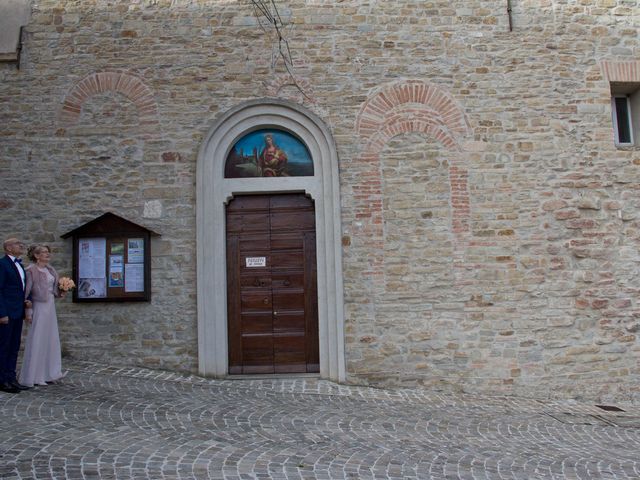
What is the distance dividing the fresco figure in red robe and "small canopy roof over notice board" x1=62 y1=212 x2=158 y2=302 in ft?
5.36

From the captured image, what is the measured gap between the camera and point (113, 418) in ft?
15.9

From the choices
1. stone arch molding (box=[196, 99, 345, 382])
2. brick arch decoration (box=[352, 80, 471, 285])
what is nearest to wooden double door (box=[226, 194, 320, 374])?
stone arch molding (box=[196, 99, 345, 382])

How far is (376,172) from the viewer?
23.4 feet

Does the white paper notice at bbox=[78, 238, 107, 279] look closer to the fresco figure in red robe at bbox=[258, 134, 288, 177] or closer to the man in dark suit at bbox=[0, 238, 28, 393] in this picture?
the man in dark suit at bbox=[0, 238, 28, 393]

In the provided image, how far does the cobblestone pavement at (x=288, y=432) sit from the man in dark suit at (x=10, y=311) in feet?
0.94

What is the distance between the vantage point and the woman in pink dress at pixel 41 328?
18.7 feet

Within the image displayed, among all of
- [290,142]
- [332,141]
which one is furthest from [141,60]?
[332,141]

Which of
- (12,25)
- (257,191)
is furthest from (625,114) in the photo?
(12,25)

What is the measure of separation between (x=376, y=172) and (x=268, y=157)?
142 centimetres

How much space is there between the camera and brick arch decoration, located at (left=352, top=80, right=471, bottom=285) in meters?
7.05

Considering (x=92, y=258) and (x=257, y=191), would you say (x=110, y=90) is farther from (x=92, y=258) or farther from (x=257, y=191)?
(x=257, y=191)

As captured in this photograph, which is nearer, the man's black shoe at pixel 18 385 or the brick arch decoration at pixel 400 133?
the man's black shoe at pixel 18 385

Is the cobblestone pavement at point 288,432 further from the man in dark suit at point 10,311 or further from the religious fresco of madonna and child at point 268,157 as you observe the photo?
the religious fresco of madonna and child at point 268,157

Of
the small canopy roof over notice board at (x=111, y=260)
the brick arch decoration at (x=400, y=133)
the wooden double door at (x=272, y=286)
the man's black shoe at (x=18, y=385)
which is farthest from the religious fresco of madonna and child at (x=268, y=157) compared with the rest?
the man's black shoe at (x=18, y=385)
